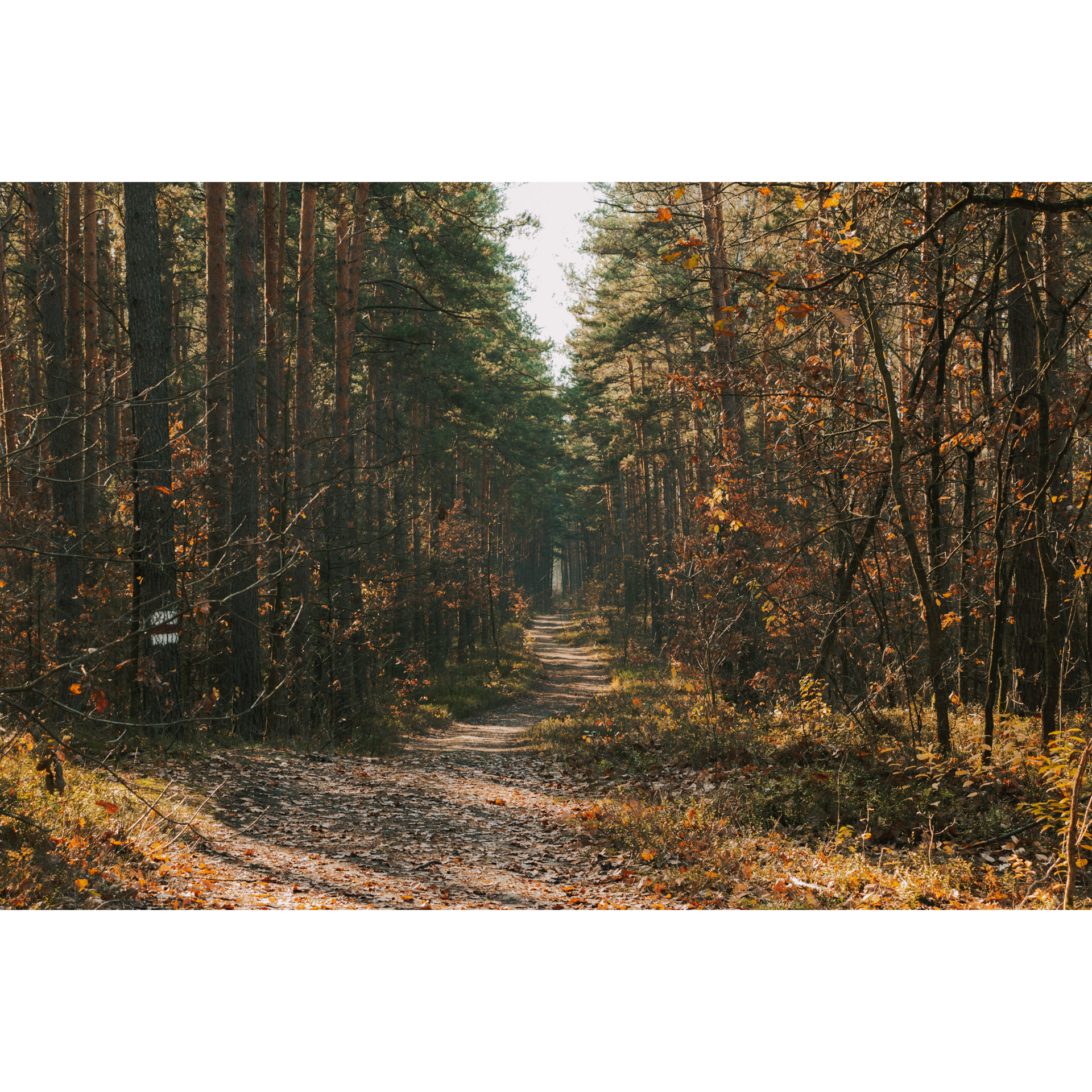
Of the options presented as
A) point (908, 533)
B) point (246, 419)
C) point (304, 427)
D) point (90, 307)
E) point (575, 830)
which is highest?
point (90, 307)

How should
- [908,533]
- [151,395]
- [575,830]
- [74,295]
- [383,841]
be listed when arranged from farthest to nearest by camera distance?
[74,295] → [151,395] → [575,830] → [383,841] → [908,533]

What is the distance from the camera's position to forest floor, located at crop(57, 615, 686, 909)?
5.17 metres

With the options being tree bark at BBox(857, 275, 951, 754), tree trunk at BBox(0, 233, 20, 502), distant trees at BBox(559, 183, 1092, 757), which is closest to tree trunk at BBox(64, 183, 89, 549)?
tree trunk at BBox(0, 233, 20, 502)

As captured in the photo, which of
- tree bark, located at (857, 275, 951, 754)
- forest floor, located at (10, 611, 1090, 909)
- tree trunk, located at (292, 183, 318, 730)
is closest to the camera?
forest floor, located at (10, 611, 1090, 909)

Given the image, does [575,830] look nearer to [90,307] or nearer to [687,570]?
[687,570]

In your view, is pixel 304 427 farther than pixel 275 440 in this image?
No

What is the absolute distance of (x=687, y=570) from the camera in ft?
47.1

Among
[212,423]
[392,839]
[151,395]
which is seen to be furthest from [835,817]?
[212,423]

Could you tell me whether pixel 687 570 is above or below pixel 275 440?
below

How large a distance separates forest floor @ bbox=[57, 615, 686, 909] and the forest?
0.09 m

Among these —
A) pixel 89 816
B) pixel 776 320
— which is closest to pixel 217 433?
pixel 89 816

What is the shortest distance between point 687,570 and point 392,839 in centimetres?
880

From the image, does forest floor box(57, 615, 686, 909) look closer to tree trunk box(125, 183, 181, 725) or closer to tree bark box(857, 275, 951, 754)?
tree trunk box(125, 183, 181, 725)
